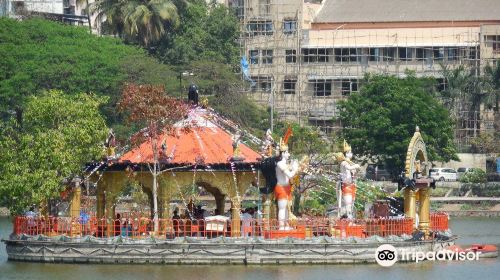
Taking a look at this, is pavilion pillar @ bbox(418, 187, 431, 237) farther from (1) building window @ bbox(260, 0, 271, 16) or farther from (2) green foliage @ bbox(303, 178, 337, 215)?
(1) building window @ bbox(260, 0, 271, 16)

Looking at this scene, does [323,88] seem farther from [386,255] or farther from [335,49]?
[386,255]

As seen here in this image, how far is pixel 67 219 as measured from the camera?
215ft

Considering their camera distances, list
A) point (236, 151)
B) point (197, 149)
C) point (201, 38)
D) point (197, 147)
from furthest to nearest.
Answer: point (201, 38) < point (197, 147) < point (197, 149) < point (236, 151)

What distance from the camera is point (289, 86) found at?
12862 cm

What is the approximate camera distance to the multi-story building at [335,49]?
416ft

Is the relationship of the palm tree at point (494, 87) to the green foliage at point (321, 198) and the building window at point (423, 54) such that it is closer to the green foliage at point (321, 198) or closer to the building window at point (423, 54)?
the building window at point (423, 54)

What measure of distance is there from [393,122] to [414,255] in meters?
47.3

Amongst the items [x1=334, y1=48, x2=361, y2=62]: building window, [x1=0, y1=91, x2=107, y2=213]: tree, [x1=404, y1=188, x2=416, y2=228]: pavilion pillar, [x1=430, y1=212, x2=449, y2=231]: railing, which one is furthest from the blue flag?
[x1=404, y1=188, x2=416, y2=228]: pavilion pillar

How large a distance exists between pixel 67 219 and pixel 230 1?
82549mm

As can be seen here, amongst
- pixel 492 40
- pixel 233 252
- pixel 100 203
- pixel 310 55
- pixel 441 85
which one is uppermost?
pixel 492 40

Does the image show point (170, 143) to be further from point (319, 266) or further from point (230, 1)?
point (230, 1)

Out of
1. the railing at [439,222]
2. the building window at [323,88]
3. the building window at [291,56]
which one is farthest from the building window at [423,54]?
the railing at [439,222]

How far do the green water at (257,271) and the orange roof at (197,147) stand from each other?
173 inches

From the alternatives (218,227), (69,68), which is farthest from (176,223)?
(69,68)
